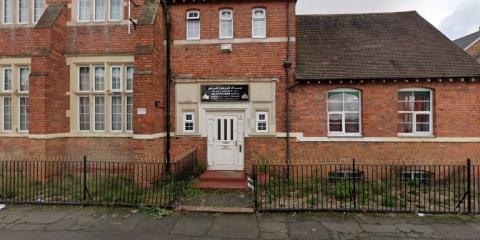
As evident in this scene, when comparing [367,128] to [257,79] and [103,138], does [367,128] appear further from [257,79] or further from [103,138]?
[103,138]

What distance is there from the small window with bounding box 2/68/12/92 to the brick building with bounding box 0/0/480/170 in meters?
0.05

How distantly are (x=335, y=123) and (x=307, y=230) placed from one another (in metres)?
5.48

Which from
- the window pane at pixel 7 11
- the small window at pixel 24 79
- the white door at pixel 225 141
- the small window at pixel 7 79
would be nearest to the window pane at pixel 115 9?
the small window at pixel 24 79

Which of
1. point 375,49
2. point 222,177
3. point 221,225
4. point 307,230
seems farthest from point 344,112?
point 221,225

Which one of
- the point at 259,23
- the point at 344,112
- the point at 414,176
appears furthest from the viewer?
the point at 259,23

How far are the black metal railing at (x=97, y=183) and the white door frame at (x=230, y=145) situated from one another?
27.4 inches

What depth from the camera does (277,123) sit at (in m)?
9.92

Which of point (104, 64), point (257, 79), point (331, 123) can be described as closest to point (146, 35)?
point (104, 64)

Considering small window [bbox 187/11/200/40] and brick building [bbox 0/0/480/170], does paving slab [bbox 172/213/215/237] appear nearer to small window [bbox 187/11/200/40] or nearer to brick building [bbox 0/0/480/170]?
brick building [bbox 0/0/480/170]

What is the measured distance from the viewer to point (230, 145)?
10.1 metres

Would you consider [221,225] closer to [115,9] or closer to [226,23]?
[226,23]

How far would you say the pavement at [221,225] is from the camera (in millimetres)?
5320

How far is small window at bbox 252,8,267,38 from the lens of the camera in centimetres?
1002

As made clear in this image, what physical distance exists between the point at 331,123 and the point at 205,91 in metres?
5.08
